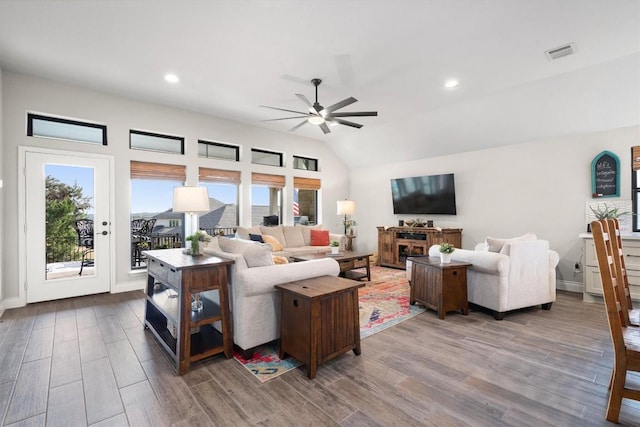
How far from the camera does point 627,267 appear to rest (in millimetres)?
3803

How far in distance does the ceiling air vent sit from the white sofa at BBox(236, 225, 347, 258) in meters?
4.25

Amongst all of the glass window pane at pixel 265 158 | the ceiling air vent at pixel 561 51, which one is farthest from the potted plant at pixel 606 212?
the glass window pane at pixel 265 158

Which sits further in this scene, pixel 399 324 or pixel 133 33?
pixel 399 324

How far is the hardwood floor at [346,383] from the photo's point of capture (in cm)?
180

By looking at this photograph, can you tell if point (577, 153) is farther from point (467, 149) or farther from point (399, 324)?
point (399, 324)

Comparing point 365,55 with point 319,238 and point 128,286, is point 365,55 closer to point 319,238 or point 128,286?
point 319,238

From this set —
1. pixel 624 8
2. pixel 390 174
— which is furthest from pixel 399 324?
pixel 390 174

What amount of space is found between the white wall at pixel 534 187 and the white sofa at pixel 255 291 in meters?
4.35

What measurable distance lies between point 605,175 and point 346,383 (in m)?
4.93

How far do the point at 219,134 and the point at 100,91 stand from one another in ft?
6.15

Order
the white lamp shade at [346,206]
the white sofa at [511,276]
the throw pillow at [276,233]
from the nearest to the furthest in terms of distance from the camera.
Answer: the white sofa at [511,276], the throw pillow at [276,233], the white lamp shade at [346,206]

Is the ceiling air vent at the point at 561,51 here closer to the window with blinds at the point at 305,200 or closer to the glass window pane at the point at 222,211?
the window with blinds at the point at 305,200

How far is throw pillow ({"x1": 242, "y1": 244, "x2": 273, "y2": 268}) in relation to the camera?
261 cm

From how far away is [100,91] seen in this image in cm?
452
